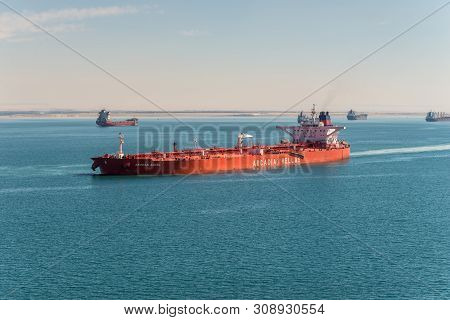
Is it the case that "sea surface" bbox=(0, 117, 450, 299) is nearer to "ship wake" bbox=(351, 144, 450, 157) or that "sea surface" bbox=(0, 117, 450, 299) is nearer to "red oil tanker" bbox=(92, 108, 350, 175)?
"red oil tanker" bbox=(92, 108, 350, 175)

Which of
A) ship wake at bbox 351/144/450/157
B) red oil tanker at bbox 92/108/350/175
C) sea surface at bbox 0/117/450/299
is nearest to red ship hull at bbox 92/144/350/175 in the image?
red oil tanker at bbox 92/108/350/175

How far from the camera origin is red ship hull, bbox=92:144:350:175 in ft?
254

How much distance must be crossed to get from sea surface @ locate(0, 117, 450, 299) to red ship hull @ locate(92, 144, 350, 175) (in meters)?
2.40

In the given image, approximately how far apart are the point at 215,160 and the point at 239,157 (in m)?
4.93

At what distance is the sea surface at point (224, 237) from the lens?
1307 inches

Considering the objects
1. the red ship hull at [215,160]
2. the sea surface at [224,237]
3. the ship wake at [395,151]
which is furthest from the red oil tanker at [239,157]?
the ship wake at [395,151]

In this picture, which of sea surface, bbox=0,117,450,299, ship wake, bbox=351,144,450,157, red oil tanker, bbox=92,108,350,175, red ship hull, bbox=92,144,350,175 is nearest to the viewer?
sea surface, bbox=0,117,450,299

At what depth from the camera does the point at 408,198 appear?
6275 centimetres

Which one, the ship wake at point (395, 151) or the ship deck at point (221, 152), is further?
the ship wake at point (395, 151)

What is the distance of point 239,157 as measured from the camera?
86750mm

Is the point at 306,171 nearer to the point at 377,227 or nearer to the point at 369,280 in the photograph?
the point at 377,227

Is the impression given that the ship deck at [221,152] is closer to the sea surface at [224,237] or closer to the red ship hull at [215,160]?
the red ship hull at [215,160]

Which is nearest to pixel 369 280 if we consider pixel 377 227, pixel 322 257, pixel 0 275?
pixel 322 257

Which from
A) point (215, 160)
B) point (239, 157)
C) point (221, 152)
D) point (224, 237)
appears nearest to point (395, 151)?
point (221, 152)
